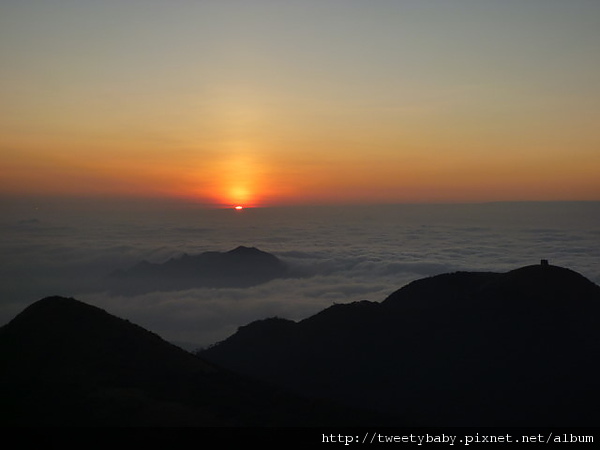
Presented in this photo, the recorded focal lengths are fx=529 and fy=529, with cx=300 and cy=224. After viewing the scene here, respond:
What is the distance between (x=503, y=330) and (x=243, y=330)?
1070 inches

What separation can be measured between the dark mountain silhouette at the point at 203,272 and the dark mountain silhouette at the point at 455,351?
4329 inches

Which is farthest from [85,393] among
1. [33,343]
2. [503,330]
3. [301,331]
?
[503,330]

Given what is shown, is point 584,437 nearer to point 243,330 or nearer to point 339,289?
point 243,330

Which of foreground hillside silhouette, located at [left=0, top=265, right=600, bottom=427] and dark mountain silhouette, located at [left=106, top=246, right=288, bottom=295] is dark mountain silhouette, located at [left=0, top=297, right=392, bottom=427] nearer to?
foreground hillside silhouette, located at [left=0, top=265, right=600, bottom=427]

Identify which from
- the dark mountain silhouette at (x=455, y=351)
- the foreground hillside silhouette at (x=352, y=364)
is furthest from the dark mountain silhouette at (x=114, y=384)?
the dark mountain silhouette at (x=455, y=351)

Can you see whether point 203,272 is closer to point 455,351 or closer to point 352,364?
point 352,364

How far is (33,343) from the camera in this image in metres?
34.2

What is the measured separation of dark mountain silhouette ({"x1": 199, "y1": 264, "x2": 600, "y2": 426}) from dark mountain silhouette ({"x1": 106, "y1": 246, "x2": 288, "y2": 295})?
110 m

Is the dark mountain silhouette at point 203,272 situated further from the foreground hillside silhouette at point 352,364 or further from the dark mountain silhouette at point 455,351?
the foreground hillside silhouette at point 352,364

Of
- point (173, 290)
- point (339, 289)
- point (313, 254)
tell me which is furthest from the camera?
point (313, 254)

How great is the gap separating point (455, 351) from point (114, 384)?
29.7 meters

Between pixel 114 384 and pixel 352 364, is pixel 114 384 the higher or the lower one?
the higher one

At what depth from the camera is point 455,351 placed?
154ft

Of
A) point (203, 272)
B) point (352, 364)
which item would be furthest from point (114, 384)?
point (203, 272)
